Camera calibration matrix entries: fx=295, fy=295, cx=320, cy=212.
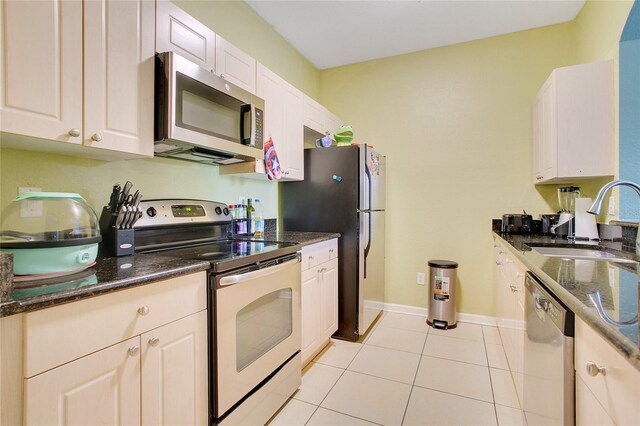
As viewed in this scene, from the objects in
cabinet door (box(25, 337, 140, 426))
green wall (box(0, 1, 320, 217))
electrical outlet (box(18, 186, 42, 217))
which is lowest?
cabinet door (box(25, 337, 140, 426))

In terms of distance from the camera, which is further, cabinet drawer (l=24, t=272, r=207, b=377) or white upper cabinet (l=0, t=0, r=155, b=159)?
white upper cabinet (l=0, t=0, r=155, b=159)

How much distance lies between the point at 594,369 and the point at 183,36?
2038 mm

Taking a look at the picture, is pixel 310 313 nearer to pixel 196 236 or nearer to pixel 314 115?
pixel 196 236

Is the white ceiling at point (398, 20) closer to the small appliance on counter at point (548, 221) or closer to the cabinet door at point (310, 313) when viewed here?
the small appliance on counter at point (548, 221)

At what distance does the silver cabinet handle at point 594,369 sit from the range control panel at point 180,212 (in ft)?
5.92

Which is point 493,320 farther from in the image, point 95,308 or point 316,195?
point 95,308

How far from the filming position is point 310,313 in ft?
6.88

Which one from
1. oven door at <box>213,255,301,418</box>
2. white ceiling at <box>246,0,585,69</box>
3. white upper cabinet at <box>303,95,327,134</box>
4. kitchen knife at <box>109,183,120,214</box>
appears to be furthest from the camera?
white upper cabinet at <box>303,95,327,134</box>

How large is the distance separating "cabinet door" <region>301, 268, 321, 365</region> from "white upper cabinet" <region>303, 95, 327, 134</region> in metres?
1.35

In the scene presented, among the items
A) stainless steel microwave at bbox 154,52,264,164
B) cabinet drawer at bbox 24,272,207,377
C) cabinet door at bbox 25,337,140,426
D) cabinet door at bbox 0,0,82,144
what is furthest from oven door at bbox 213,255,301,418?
cabinet door at bbox 0,0,82,144

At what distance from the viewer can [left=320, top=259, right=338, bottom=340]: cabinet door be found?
2.28 meters

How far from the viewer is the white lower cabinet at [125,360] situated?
2.55 feet

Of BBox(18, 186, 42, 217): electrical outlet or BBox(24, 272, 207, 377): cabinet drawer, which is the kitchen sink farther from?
BBox(18, 186, 42, 217): electrical outlet

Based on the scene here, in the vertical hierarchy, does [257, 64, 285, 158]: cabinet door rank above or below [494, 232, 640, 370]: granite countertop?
above
